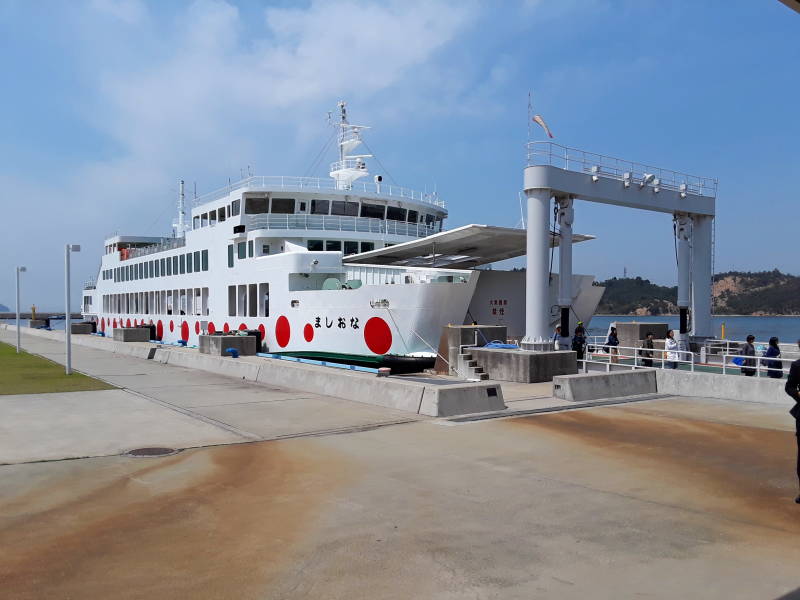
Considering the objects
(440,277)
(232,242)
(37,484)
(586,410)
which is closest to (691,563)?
(37,484)

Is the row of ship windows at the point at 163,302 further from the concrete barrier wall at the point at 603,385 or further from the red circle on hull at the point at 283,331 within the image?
the concrete barrier wall at the point at 603,385

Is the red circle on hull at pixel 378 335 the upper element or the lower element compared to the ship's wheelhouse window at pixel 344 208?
lower

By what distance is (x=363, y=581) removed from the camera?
4742mm

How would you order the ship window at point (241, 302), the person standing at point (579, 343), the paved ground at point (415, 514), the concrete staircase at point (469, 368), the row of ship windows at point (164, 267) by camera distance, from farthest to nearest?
the row of ship windows at point (164, 267) < the ship window at point (241, 302) < the person standing at point (579, 343) < the concrete staircase at point (469, 368) < the paved ground at point (415, 514)

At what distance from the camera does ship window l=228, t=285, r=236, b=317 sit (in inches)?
1073

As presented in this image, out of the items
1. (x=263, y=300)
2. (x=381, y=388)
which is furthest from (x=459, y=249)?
(x=381, y=388)

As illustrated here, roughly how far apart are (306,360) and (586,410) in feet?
36.7

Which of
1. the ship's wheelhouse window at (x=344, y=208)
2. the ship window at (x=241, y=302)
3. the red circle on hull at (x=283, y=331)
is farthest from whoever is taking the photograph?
the ship window at (x=241, y=302)

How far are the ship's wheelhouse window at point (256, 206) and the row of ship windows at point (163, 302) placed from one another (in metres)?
5.54

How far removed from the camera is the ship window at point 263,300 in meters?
25.0

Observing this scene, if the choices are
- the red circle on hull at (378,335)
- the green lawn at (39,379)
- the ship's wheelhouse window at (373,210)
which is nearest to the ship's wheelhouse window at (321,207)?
the ship's wheelhouse window at (373,210)

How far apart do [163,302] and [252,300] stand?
36.6ft

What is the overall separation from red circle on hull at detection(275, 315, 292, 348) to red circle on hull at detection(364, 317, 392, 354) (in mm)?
4391

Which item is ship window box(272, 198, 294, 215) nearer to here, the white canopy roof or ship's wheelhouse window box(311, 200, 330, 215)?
ship's wheelhouse window box(311, 200, 330, 215)
